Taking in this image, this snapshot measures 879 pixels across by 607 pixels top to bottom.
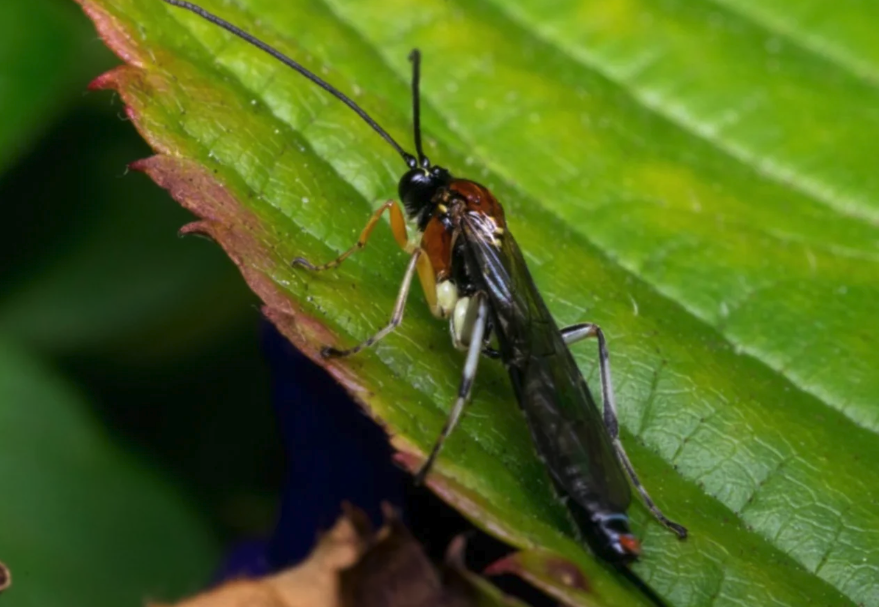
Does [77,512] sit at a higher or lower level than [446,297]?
lower

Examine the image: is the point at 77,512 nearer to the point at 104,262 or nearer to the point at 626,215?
the point at 104,262

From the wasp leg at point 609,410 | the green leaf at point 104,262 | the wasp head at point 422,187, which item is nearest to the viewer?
the wasp leg at point 609,410

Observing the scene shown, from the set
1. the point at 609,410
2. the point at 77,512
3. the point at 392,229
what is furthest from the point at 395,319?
the point at 77,512

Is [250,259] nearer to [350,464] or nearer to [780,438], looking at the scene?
[350,464]

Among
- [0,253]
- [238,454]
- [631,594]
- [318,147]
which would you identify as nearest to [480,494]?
[631,594]

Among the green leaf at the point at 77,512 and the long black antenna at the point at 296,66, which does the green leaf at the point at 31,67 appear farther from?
the long black antenna at the point at 296,66

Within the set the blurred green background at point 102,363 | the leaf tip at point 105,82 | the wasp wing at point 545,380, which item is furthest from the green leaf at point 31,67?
the wasp wing at point 545,380
